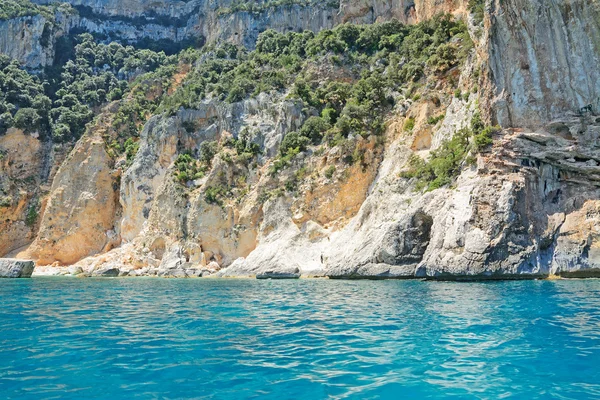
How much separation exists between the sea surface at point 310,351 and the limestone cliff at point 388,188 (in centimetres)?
1190

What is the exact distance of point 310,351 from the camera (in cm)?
889

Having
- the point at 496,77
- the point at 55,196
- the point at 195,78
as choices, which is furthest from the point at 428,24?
the point at 55,196

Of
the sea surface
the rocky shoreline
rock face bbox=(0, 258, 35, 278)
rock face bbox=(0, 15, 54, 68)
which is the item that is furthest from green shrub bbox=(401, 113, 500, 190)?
rock face bbox=(0, 15, 54, 68)

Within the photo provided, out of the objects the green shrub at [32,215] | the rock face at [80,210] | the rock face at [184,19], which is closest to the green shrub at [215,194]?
the rock face at [80,210]

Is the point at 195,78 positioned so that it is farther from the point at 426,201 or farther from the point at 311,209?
the point at 426,201

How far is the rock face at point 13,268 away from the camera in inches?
1641

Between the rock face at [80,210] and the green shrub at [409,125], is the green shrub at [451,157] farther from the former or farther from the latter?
the rock face at [80,210]

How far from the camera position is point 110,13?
9225 centimetres

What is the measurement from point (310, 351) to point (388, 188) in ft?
92.5

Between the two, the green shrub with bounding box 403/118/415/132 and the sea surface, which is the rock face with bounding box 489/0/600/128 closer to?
the green shrub with bounding box 403/118/415/132

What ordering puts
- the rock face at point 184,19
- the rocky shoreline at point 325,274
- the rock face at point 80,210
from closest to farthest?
the rocky shoreline at point 325,274 < the rock face at point 80,210 < the rock face at point 184,19

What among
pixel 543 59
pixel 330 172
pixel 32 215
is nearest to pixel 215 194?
pixel 330 172

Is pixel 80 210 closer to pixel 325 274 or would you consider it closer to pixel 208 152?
pixel 208 152

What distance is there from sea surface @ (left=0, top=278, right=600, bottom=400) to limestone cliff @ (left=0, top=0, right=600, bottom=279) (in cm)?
1190
